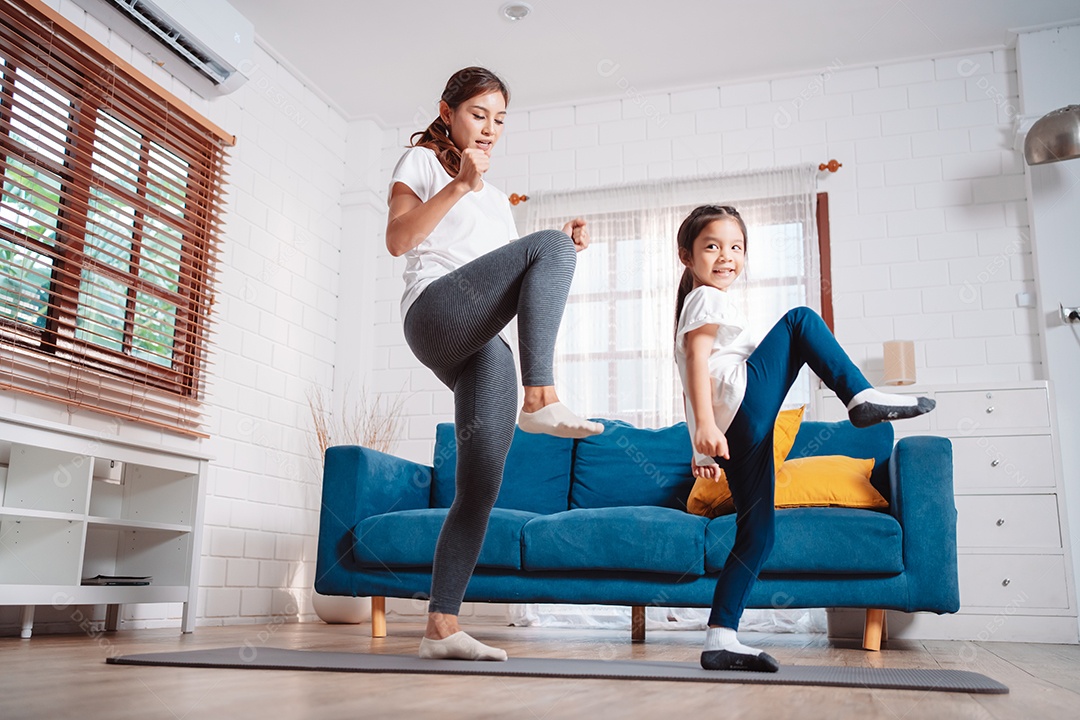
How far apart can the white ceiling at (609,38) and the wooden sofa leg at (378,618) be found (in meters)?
2.91

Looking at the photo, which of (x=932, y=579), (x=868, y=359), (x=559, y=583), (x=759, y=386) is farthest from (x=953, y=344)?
(x=759, y=386)

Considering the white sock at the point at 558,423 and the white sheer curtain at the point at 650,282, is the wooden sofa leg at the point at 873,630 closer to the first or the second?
the white sock at the point at 558,423

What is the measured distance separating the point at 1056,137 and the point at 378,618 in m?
3.57

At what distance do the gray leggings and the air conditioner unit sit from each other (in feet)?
8.89

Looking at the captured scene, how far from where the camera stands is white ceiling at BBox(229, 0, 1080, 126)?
183 inches

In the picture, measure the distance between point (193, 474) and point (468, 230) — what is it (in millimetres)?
1911

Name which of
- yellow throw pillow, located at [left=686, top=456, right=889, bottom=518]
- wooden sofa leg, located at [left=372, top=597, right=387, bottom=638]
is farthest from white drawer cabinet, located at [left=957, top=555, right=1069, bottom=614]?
wooden sofa leg, located at [left=372, top=597, right=387, bottom=638]

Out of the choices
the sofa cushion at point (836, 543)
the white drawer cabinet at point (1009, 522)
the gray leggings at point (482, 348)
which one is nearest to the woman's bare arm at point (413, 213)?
the gray leggings at point (482, 348)

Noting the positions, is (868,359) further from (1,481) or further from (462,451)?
(1,481)

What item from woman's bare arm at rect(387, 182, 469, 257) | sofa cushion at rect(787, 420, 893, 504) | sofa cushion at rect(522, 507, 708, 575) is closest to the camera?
woman's bare arm at rect(387, 182, 469, 257)

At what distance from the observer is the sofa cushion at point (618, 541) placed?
3039 mm

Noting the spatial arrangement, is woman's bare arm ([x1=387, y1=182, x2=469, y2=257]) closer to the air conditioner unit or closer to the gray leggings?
the gray leggings

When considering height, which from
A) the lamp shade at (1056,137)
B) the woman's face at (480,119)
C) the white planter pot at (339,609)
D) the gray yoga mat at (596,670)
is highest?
the lamp shade at (1056,137)

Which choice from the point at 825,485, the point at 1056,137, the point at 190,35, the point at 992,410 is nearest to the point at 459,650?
the point at 825,485
